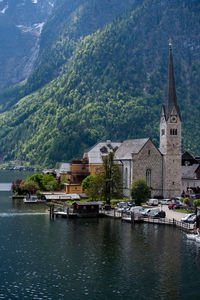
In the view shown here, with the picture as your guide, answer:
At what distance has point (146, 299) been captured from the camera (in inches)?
1980

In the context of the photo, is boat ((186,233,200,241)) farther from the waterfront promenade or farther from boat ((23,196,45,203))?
boat ((23,196,45,203))

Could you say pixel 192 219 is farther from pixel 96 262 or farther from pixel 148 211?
pixel 96 262

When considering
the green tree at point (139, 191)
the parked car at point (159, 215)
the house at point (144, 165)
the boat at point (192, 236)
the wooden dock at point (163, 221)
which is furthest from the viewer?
the house at point (144, 165)

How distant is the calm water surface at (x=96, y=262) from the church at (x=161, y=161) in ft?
105

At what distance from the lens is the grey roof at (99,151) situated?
470ft

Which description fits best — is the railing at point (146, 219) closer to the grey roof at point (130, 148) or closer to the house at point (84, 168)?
the grey roof at point (130, 148)

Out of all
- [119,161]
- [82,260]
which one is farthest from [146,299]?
[119,161]

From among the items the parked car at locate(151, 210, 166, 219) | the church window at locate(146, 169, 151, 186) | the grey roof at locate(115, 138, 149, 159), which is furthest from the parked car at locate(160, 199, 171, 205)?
the parked car at locate(151, 210, 166, 219)

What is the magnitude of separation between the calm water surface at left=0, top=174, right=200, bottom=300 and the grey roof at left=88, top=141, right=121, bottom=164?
50.4 m

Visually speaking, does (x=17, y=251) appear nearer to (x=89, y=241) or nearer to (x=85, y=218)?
(x=89, y=241)

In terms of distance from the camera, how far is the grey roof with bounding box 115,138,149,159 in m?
124

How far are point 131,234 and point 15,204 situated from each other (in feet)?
175

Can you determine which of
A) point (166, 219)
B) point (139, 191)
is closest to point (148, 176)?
point (139, 191)

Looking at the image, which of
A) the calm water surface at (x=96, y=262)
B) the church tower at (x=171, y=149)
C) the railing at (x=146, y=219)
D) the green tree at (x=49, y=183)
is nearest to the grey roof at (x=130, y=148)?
the church tower at (x=171, y=149)
